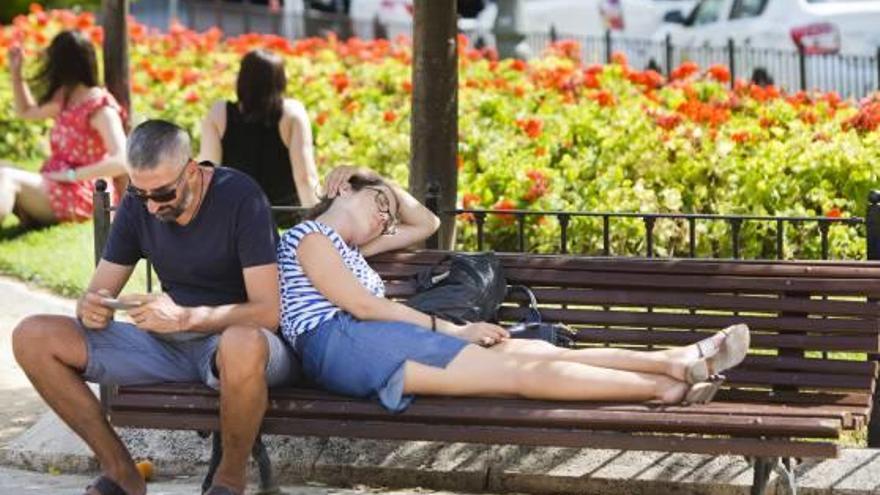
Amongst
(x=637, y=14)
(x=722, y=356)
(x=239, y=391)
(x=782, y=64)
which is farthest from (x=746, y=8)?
(x=239, y=391)

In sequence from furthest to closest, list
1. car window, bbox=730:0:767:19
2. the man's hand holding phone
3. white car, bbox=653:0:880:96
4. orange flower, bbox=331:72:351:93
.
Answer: car window, bbox=730:0:767:19 < white car, bbox=653:0:880:96 < orange flower, bbox=331:72:351:93 < the man's hand holding phone

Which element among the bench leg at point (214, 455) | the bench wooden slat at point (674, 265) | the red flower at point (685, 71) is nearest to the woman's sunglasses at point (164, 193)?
the bench leg at point (214, 455)

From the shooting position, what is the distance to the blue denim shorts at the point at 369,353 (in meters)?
6.29

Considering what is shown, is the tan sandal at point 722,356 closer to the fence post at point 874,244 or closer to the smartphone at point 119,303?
the fence post at point 874,244

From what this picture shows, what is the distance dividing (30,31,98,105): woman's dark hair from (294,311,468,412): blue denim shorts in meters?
4.65

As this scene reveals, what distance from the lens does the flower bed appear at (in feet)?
33.3

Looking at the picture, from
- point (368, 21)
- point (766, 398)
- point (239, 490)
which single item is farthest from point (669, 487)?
point (368, 21)

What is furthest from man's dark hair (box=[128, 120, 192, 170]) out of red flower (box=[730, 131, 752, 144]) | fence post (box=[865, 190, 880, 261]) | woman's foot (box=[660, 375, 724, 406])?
red flower (box=[730, 131, 752, 144])

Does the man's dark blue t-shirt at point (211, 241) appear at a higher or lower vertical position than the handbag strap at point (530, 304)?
higher

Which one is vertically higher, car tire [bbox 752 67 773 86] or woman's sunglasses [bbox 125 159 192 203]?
car tire [bbox 752 67 773 86]

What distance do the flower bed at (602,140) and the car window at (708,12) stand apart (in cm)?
838

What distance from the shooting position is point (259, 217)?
6441 millimetres

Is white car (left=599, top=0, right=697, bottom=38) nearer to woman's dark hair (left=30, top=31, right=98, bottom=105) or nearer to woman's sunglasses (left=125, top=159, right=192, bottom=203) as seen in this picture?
woman's dark hair (left=30, top=31, right=98, bottom=105)

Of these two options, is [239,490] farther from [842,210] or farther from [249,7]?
[249,7]
